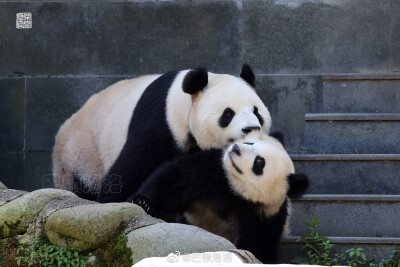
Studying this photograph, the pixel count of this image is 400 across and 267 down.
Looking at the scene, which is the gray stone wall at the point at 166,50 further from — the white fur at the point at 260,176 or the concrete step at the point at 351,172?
the white fur at the point at 260,176

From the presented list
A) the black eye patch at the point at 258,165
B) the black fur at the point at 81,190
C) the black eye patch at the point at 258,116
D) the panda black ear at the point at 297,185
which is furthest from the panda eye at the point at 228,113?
the black fur at the point at 81,190

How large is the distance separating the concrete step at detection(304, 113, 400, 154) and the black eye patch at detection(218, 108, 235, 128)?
1.30 metres

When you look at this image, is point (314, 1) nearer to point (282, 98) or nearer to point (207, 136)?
point (282, 98)

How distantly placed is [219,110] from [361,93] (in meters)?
2.11

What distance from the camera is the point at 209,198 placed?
247 inches

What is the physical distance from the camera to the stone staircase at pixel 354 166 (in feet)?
22.2

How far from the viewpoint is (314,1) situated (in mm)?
8836

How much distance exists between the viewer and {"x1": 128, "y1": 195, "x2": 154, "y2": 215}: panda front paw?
6223 millimetres

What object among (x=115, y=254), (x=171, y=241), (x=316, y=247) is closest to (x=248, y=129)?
(x=316, y=247)

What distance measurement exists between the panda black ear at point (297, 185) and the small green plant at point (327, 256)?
1.48ft

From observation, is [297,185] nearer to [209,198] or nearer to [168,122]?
[209,198]

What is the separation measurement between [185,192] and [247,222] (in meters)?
0.55

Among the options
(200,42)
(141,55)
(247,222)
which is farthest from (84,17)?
(247,222)

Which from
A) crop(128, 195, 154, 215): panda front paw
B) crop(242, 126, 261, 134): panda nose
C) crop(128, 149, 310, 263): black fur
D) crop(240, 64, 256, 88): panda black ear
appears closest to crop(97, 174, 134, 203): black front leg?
crop(128, 149, 310, 263): black fur
